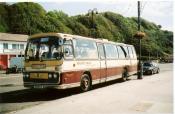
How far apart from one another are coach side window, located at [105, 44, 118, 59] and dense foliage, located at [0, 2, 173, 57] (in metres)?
41.6

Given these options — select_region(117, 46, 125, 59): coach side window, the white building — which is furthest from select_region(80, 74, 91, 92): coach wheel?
the white building

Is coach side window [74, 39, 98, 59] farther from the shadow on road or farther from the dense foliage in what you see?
the dense foliage

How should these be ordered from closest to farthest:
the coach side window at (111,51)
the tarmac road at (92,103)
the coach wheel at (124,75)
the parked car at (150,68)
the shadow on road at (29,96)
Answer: the tarmac road at (92,103), the shadow on road at (29,96), the coach side window at (111,51), the coach wheel at (124,75), the parked car at (150,68)

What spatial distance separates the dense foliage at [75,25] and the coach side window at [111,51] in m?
41.6

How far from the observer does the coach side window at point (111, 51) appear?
18500mm

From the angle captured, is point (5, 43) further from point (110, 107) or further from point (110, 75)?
point (110, 107)

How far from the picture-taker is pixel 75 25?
324 feet

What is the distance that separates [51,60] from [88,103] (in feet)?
9.57

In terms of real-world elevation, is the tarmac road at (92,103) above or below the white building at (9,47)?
below

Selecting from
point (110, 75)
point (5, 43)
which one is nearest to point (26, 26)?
point (5, 43)

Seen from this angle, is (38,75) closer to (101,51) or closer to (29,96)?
(29,96)

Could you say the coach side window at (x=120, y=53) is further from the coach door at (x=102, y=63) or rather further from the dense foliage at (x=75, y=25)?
the dense foliage at (x=75, y=25)

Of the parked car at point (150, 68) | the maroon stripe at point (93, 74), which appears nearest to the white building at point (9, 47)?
the parked car at point (150, 68)

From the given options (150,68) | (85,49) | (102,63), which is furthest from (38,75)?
(150,68)
